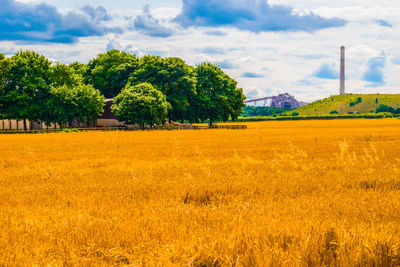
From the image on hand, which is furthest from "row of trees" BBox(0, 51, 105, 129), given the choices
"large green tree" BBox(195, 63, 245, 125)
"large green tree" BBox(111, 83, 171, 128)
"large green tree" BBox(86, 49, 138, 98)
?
"large green tree" BBox(195, 63, 245, 125)

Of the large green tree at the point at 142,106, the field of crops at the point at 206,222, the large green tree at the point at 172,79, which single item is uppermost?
the large green tree at the point at 172,79

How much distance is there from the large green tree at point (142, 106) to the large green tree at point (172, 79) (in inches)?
216

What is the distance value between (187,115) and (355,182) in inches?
2691

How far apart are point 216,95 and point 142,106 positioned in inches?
772

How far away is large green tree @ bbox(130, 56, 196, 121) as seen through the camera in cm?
7419

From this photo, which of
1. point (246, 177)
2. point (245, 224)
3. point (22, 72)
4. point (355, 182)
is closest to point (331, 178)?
point (355, 182)

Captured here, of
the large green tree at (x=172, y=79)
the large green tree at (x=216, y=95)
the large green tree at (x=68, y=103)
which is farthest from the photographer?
the large green tree at (x=216, y=95)

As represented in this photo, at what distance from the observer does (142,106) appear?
6556 cm

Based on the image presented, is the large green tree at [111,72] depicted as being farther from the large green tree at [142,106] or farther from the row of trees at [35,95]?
the large green tree at [142,106]

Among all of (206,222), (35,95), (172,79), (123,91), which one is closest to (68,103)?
(35,95)

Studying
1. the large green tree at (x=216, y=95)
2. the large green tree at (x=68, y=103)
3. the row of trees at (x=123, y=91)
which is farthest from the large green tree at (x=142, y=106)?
the large green tree at (x=216, y=95)

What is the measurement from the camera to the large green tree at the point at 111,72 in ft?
280

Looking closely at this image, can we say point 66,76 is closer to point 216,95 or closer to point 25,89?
point 25,89

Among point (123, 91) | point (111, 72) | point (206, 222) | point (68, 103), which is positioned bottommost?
point (206, 222)
